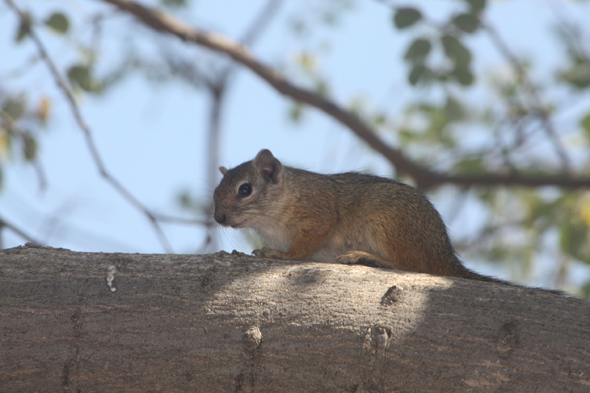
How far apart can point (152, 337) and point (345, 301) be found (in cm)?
82

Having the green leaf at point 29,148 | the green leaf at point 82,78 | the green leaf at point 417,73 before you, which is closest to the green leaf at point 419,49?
the green leaf at point 417,73

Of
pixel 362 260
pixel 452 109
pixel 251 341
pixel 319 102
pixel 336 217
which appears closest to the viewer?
pixel 251 341

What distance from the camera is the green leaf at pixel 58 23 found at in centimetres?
432

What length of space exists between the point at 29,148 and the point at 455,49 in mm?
3445

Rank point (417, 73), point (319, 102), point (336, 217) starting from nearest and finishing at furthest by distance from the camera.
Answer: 1. point (336, 217)
2. point (417, 73)
3. point (319, 102)

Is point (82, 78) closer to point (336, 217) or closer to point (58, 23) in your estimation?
point (58, 23)

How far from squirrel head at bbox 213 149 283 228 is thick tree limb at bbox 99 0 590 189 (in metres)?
1.41

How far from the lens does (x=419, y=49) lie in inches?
177

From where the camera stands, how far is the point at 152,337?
2.39 meters

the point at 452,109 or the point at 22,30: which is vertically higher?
the point at 452,109

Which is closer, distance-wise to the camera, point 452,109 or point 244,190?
point 244,190

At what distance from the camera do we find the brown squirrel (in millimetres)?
3727

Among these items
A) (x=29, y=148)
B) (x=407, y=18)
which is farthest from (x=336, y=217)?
(x=29, y=148)

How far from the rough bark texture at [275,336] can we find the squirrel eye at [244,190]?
1.91 m
